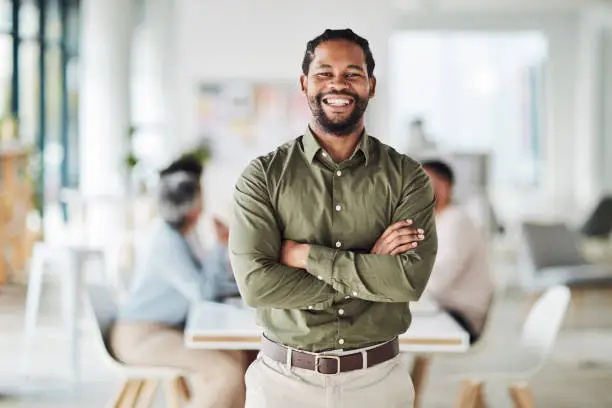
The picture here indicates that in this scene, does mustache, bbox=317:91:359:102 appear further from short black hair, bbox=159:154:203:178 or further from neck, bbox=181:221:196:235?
short black hair, bbox=159:154:203:178

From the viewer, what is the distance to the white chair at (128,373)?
401 centimetres

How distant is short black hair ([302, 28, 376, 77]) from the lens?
92.8 inches

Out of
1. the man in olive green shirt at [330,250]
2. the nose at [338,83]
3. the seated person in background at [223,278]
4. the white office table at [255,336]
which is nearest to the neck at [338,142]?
the man in olive green shirt at [330,250]

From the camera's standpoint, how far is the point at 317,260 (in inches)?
92.9

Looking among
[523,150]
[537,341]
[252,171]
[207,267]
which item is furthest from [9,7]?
[252,171]

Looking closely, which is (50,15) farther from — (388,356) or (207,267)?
(388,356)

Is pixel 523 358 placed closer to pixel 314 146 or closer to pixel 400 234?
pixel 400 234

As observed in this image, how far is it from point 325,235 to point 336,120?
1.02 ft

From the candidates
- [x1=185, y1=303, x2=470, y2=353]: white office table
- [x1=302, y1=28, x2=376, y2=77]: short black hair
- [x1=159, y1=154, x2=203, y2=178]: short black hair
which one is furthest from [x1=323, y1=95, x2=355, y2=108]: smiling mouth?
[x1=159, y1=154, x2=203, y2=178]: short black hair

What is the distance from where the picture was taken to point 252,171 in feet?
8.01

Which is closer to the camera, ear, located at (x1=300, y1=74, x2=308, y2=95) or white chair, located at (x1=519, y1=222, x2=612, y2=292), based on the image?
ear, located at (x1=300, y1=74, x2=308, y2=95)

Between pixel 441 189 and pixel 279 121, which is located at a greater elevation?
pixel 279 121

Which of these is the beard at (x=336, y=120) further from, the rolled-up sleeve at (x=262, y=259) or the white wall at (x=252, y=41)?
the white wall at (x=252, y=41)

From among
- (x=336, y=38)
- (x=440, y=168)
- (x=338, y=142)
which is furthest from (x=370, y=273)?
(x=440, y=168)
